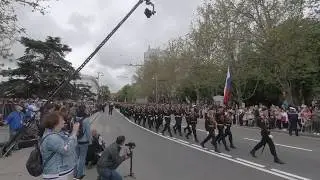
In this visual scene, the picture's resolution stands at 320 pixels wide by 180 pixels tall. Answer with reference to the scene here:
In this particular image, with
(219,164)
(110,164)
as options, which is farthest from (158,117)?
(110,164)

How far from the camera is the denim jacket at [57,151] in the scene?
5832 millimetres

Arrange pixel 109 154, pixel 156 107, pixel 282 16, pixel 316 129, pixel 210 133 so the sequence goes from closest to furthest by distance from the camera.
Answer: pixel 109 154 → pixel 210 133 → pixel 316 129 → pixel 156 107 → pixel 282 16

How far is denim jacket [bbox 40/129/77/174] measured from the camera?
5.83m

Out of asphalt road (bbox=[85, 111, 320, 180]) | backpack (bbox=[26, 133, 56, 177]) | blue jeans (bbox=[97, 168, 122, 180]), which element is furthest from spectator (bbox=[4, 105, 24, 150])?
backpack (bbox=[26, 133, 56, 177])

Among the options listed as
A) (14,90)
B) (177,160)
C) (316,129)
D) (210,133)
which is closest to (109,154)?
(177,160)

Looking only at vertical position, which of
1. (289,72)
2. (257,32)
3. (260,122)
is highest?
(257,32)

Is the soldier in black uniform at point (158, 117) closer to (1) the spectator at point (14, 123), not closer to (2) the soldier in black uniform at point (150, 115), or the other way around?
(2) the soldier in black uniform at point (150, 115)

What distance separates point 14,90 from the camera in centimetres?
6062

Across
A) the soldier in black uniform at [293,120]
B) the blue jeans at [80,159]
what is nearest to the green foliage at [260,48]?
the soldier in black uniform at [293,120]

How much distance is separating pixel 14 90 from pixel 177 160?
155 feet

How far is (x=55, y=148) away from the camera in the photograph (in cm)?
582

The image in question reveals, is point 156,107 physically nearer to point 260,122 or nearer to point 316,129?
point 316,129

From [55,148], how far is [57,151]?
4 cm

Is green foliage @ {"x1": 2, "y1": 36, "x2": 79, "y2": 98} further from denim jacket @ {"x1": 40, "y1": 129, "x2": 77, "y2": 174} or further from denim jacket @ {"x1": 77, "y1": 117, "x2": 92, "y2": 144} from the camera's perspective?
denim jacket @ {"x1": 40, "y1": 129, "x2": 77, "y2": 174}
